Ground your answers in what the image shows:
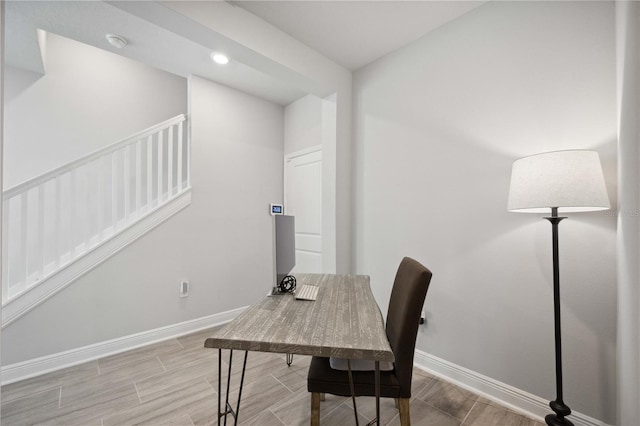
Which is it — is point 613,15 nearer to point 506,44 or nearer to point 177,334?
point 506,44

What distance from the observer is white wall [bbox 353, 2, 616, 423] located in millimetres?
1402

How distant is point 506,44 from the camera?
68.1 inches

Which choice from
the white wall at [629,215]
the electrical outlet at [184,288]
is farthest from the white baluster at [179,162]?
the white wall at [629,215]

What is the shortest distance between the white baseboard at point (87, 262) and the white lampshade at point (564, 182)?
9.41 feet

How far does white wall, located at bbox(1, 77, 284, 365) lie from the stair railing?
0.22 m

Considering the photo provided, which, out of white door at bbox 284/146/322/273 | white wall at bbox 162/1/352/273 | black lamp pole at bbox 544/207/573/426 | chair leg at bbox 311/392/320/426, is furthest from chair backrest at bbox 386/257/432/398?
white door at bbox 284/146/322/273

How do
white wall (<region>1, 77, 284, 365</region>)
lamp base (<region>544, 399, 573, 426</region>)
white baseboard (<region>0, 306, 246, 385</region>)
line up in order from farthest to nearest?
white wall (<region>1, 77, 284, 365</region>), white baseboard (<region>0, 306, 246, 385</region>), lamp base (<region>544, 399, 573, 426</region>)

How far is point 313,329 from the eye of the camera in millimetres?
1036

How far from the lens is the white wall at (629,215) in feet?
3.00

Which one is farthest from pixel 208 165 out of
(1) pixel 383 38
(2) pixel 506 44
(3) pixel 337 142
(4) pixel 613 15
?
(4) pixel 613 15

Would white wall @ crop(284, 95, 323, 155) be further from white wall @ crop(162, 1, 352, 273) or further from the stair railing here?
the stair railing

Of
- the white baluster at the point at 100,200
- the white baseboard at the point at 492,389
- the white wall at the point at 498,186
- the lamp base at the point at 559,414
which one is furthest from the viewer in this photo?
the white baluster at the point at 100,200

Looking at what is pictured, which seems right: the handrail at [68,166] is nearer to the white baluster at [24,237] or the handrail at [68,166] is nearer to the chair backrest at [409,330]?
the white baluster at [24,237]

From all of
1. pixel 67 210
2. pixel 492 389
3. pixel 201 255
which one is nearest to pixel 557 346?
pixel 492 389
